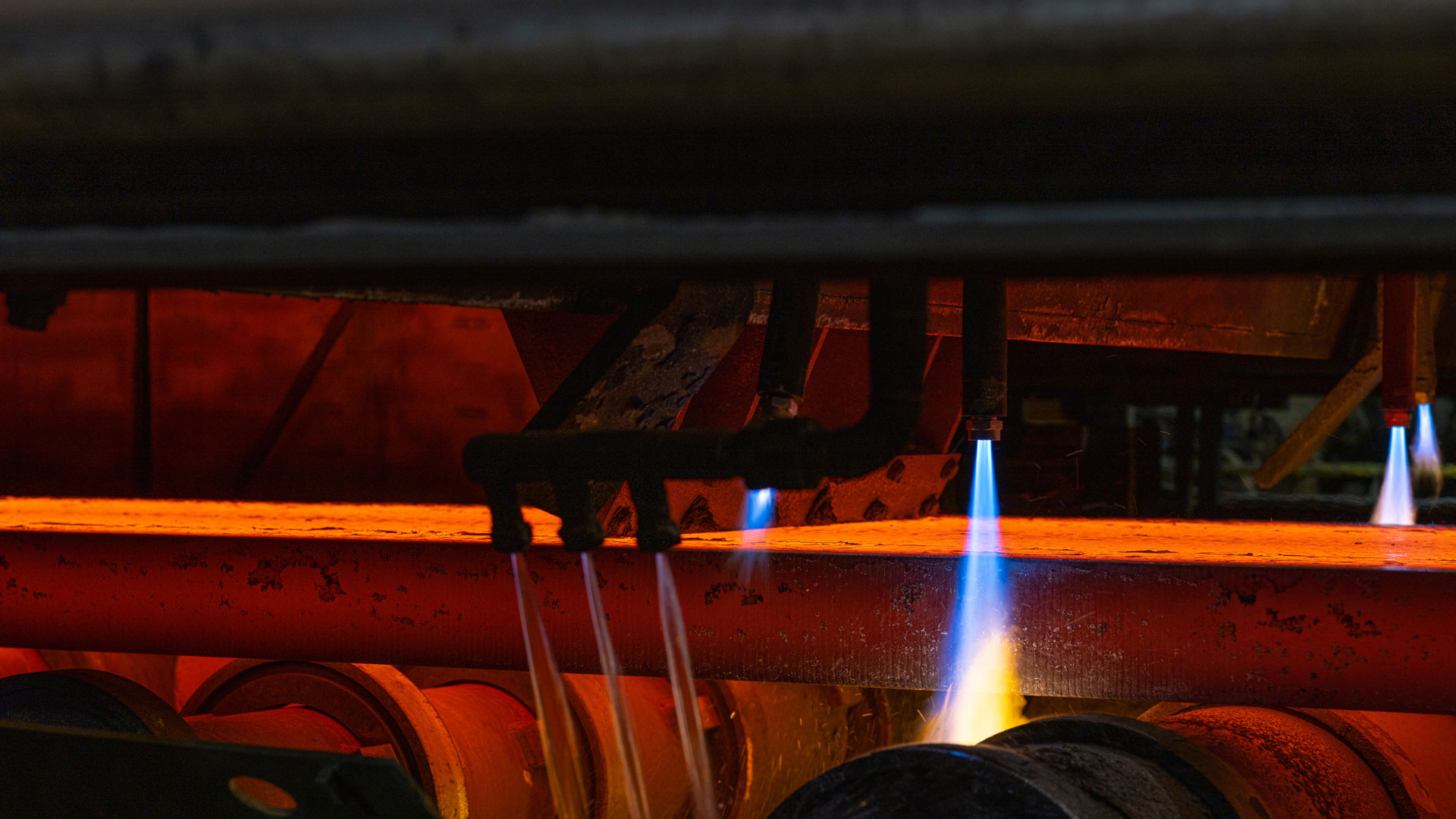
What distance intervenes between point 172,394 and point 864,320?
86.9 inches

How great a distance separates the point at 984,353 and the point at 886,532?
0.72 m

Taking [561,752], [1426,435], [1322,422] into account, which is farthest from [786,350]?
[1426,435]

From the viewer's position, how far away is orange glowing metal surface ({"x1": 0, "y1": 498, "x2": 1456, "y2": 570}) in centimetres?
154

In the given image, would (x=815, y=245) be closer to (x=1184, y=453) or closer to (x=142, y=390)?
(x=142, y=390)

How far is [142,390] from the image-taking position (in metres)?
3.17

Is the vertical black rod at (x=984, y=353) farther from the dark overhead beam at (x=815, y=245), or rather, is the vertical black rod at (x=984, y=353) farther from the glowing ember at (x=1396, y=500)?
the glowing ember at (x=1396, y=500)

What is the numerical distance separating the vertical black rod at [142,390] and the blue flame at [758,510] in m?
2.00

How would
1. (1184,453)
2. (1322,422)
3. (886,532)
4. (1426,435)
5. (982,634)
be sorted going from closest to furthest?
(982,634) < (886,532) < (1322,422) < (1426,435) < (1184,453)

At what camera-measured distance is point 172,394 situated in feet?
10.5

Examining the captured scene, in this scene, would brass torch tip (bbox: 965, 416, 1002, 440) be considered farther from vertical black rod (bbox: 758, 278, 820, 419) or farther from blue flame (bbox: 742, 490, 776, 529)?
blue flame (bbox: 742, 490, 776, 529)

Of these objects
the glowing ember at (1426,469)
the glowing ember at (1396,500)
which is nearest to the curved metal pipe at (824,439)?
the glowing ember at (1396,500)

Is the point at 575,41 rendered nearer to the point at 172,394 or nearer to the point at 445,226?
the point at 445,226

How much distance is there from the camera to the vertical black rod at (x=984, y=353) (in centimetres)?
139

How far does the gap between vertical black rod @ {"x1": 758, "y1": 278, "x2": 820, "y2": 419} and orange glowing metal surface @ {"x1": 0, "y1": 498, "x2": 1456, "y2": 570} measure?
1.19ft
